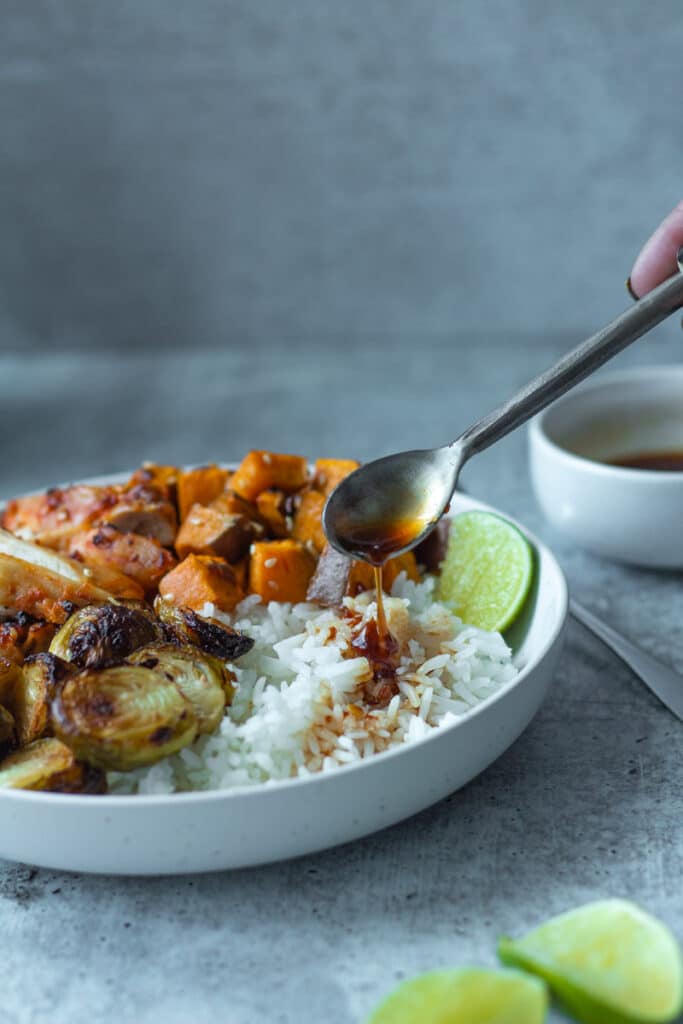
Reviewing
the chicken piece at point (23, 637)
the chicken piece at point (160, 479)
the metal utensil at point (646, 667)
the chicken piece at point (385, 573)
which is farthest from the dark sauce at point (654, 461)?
the chicken piece at point (23, 637)

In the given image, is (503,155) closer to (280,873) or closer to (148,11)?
(148,11)

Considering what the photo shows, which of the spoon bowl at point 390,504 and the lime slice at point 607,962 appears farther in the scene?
the spoon bowl at point 390,504

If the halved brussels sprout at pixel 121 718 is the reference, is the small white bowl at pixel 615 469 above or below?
below

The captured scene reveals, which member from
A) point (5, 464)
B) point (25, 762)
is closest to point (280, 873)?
point (25, 762)

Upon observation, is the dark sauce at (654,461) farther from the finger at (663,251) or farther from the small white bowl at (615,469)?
the finger at (663,251)

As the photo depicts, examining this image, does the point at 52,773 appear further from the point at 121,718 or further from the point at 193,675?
the point at 193,675

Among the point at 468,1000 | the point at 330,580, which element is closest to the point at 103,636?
the point at 330,580
